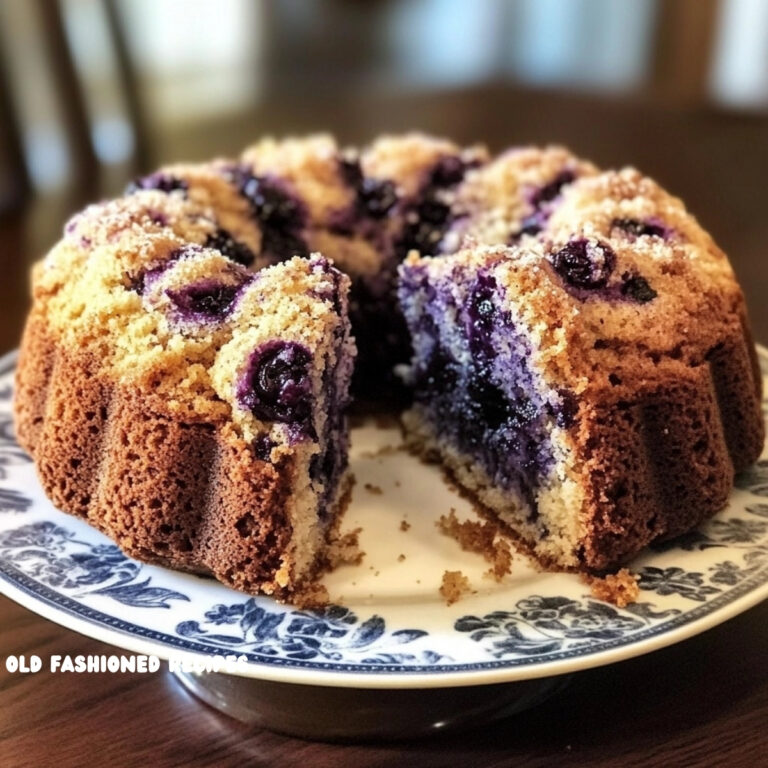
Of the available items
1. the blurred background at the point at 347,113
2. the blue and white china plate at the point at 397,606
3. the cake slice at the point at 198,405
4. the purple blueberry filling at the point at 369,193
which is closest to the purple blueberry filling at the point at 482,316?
the cake slice at the point at 198,405

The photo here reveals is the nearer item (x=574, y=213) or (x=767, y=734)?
(x=767, y=734)

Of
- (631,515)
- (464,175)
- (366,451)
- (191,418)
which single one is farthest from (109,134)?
(631,515)

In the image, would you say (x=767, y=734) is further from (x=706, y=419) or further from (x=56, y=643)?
(x=56, y=643)

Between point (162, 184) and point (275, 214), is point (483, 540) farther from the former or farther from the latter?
point (162, 184)

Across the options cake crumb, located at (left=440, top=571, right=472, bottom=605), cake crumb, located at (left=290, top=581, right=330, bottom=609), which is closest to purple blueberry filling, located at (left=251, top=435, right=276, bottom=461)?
cake crumb, located at (left=290, top=581, right=330, bottom=609)

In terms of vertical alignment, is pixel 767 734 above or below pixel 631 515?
below

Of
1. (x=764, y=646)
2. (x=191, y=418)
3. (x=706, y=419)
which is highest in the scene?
(x=191, y=418)

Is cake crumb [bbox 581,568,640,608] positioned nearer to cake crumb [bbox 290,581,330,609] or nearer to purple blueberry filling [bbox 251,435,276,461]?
cake crumb [bbox 290,581,330,609]

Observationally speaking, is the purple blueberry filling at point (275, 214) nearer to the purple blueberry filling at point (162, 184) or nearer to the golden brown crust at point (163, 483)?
the purple blueberry filling at point (162, 184)
